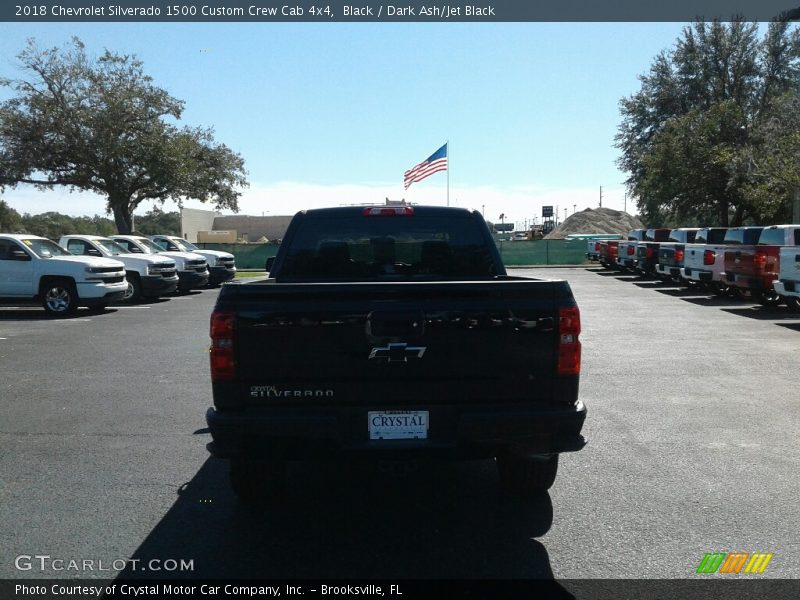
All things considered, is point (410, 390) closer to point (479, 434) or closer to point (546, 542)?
point (479, 434)

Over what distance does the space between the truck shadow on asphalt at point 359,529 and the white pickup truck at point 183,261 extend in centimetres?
1912

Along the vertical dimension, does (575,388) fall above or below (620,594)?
above

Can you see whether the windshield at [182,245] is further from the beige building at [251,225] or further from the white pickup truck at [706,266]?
the beige building at [251,225]

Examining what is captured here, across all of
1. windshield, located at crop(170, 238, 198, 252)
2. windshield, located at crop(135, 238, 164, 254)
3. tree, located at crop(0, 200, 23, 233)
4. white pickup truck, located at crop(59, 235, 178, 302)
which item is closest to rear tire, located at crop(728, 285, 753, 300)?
white pickup truck, located at crop(59, 235, 178, 302)

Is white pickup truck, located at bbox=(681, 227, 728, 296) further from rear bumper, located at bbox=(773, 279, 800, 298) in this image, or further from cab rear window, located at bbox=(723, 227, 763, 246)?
rear bumper, located at bbox=(773, 279, 800, 298)

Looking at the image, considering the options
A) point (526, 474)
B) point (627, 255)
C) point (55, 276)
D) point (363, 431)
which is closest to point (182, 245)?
point (55, 276)

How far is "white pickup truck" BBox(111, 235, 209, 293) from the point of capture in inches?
928

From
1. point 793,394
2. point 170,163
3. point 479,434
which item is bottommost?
point 793,394

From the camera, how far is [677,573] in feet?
13.0

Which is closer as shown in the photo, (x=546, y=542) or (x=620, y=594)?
(x=620, y=594)

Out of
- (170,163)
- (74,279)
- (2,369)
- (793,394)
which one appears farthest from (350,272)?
(170,163)

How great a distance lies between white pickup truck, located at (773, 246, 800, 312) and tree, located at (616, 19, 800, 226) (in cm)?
1789

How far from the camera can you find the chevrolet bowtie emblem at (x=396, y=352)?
4195 millimetres

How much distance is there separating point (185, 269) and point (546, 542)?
21.3m
